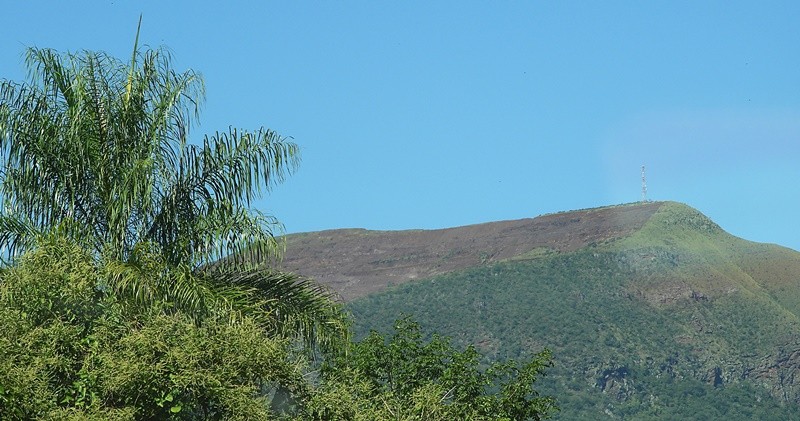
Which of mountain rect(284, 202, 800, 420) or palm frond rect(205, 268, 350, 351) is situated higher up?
mountain rect(284, 202, 800, 420)

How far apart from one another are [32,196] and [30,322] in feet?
7.15

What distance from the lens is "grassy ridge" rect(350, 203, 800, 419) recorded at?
14025 centimetres

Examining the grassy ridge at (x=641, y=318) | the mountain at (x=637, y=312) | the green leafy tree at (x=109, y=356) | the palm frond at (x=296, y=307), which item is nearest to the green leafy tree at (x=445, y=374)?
the palm frond at (x=296, y=307)

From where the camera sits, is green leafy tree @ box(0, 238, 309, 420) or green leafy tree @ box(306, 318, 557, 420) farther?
green leafy tree @ box(306, 318, 557, 420)

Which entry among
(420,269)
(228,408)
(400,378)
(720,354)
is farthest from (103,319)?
(420,269)

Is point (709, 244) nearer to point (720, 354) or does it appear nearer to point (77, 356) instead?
point (720, 354)

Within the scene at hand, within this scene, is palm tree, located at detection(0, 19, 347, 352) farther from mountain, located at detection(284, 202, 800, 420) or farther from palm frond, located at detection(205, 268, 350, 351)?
mountain, located at detection(284, 202, 800, 420)

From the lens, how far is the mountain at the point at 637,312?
14038 centimetres

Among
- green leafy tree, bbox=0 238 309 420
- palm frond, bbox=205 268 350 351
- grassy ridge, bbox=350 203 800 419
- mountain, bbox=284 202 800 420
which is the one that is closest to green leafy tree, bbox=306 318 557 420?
palm frond, bbox=205 268 350 351

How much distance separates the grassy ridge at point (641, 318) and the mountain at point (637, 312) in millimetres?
149

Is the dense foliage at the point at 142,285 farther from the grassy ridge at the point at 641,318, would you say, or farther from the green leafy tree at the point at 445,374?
the grassy ridge at the point at 641,318

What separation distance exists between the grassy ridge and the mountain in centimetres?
15

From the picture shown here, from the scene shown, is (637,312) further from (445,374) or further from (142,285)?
(142,285)

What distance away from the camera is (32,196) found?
12.9 metres
